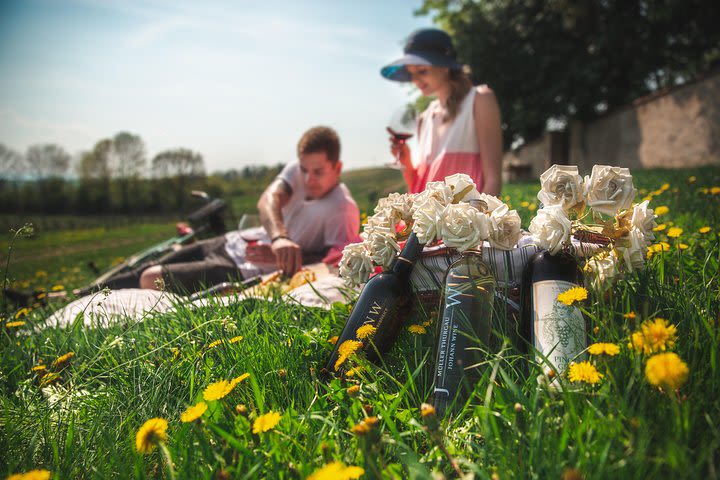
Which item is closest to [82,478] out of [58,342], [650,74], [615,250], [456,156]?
[58,342]

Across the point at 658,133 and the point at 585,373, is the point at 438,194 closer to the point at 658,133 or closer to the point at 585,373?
the point at 585,373

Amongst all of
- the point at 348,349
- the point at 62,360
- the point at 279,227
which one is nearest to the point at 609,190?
the point at 348,349

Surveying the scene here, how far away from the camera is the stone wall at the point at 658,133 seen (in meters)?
10.3

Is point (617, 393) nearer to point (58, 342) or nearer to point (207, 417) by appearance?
point (207, 417)

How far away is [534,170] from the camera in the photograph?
22.6 m

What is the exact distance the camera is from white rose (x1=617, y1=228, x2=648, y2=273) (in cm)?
133

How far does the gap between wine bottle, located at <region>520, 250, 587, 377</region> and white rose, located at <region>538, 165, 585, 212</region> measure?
0.53 feet

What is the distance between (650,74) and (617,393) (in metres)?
20.7

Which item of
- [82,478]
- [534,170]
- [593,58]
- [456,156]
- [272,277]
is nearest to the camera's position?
[82,478]

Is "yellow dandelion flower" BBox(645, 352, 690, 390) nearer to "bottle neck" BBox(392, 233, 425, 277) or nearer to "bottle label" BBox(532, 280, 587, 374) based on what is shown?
"bottle label" BBox(532, 280, 587, 374)

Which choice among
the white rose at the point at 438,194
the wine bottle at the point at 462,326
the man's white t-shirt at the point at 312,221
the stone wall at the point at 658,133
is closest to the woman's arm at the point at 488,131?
the man's white t-shirt at the point at 312,221

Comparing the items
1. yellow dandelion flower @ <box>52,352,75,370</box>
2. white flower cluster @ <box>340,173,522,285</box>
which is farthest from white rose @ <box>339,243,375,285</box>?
yellow dandelion flower @ <box>52,352,75,370</box>

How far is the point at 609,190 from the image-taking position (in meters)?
1.34

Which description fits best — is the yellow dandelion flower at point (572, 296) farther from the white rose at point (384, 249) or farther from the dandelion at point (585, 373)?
the white rose at point (384, 249)
